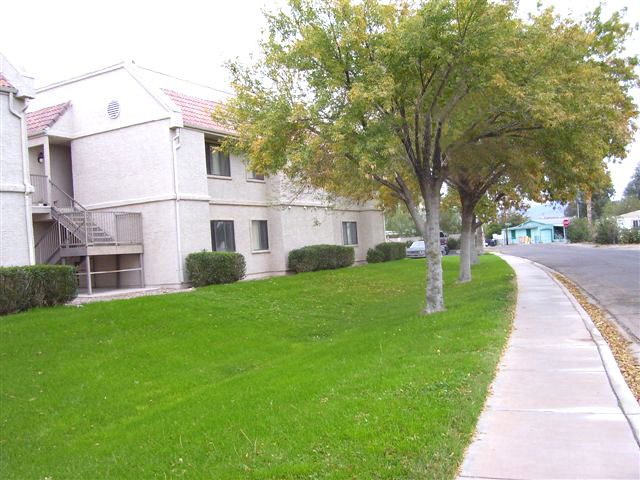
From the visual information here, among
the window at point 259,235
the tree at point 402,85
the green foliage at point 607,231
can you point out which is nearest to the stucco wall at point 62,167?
the window at point 259,235

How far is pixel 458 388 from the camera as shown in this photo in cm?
647

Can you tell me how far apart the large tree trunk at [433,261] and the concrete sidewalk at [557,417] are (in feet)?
12.0

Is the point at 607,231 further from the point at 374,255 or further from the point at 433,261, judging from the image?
the point at 433,261

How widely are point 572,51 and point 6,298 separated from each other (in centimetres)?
1363

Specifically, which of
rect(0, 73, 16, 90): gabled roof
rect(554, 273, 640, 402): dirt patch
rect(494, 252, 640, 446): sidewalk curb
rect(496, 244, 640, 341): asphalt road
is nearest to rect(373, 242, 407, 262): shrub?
rect(496, 244, 640, 341): asphalt road

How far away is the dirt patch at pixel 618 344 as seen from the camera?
7.16 meters

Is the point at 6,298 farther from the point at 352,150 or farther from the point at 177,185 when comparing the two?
the point at 352,150

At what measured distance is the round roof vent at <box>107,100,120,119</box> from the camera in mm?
20266

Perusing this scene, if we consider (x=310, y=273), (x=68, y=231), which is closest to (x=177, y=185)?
(x=68, y=231)

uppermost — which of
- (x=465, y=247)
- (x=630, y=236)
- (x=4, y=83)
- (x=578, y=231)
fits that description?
(x=4, y=83)

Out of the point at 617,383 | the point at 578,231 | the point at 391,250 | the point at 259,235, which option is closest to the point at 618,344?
the point at 617,383

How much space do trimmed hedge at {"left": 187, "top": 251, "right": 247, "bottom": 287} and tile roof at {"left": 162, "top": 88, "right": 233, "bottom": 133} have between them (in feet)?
13.7

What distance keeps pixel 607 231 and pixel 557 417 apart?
2055 inches

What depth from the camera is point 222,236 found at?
2153cm
